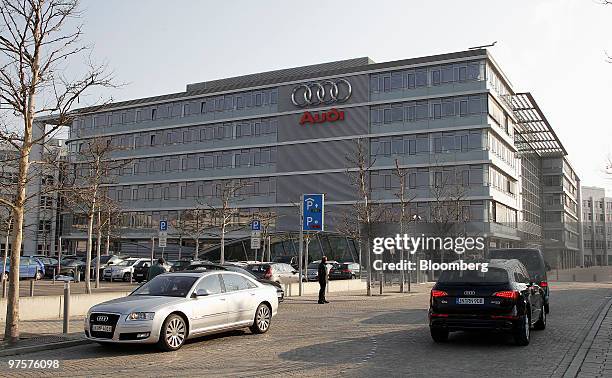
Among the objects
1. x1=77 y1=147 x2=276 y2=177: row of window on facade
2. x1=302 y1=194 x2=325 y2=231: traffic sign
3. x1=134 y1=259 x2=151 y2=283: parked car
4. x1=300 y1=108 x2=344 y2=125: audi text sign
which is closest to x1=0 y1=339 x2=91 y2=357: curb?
x1=302 y1=194 x2=325 y2=231: traffic sign

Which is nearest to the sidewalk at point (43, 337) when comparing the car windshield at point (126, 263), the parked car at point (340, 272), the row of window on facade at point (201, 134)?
the car windshield at point (126, 263)

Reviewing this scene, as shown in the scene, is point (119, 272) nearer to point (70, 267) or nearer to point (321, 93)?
point (70, 267)

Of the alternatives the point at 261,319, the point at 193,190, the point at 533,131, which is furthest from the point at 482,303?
the point at 533,131

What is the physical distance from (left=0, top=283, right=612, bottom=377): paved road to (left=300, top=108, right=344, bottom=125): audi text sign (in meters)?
48.4

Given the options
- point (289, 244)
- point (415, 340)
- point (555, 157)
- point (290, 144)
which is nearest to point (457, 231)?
point (289, 244)

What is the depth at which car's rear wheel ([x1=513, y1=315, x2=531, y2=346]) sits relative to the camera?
11.6m

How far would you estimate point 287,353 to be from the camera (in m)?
11.1

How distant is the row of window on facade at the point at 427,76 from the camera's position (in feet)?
189

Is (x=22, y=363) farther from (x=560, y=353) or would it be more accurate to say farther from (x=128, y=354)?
(x=560, y=353)

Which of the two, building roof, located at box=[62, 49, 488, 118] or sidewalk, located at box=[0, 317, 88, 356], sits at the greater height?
building roof, located at box=[62, 49, 488, 118]

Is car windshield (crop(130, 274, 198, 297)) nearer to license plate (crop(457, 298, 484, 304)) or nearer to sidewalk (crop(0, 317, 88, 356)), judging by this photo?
sidewalk (crop(0, 317, 88, 356))

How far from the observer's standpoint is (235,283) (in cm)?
1353

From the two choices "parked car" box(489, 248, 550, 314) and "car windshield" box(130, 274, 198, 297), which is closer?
"car windshield" box(130, 274, 198, 297)

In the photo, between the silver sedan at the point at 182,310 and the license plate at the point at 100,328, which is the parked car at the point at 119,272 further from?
the license plate at the point at 100,328
